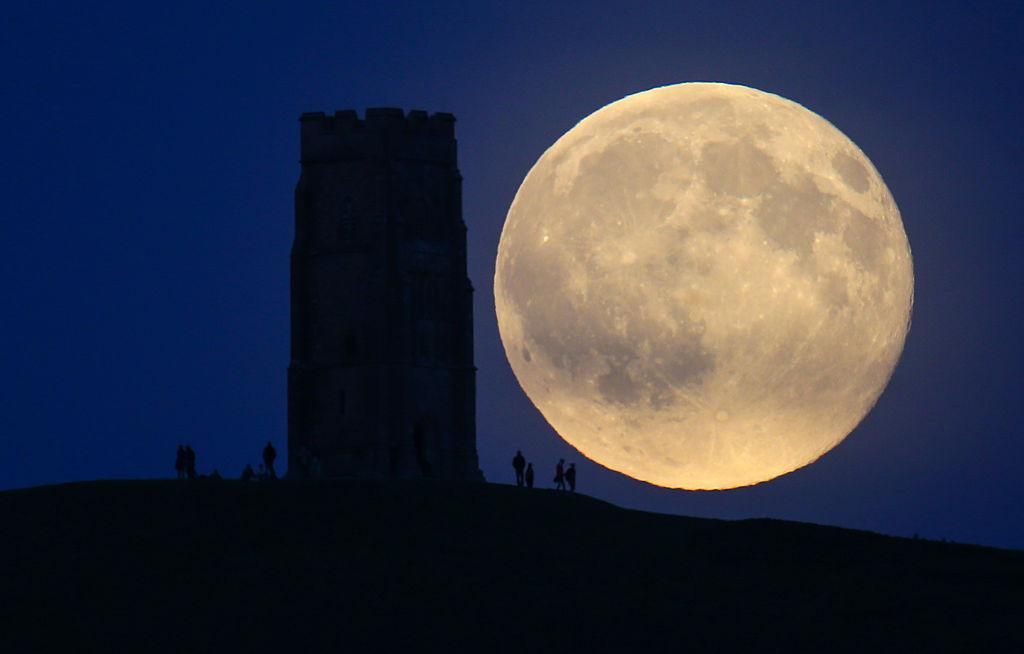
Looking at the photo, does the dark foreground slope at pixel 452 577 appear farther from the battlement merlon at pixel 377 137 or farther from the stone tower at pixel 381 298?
the battlement merlon at pixel 377 137

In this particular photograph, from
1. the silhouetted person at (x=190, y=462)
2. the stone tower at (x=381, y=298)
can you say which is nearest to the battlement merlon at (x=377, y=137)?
the stone tower at (x=381, y=298)

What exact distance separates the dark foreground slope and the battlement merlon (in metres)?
32.6

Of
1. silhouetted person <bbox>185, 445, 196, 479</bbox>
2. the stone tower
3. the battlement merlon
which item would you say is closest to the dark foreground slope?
silhouetted person <bbox>185, 445, 196, 479</bbox>

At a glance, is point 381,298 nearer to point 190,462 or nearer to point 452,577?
point 190,462

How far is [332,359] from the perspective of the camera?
109 meters

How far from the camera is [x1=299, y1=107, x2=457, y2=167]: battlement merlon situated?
4326 inches

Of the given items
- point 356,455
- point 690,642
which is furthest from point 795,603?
point 356,455

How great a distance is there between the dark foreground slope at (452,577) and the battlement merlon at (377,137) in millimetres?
32613

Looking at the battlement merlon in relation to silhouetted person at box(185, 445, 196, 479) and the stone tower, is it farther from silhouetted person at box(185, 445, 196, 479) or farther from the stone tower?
silhouetted person at box(185, 445, 196, 479)

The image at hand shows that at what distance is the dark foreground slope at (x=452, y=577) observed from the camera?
225 feet

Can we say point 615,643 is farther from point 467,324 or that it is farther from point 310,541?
point 467,324

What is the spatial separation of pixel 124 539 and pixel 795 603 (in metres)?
15.6

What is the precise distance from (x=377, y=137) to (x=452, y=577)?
4042 cm

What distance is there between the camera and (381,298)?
4286 inches
